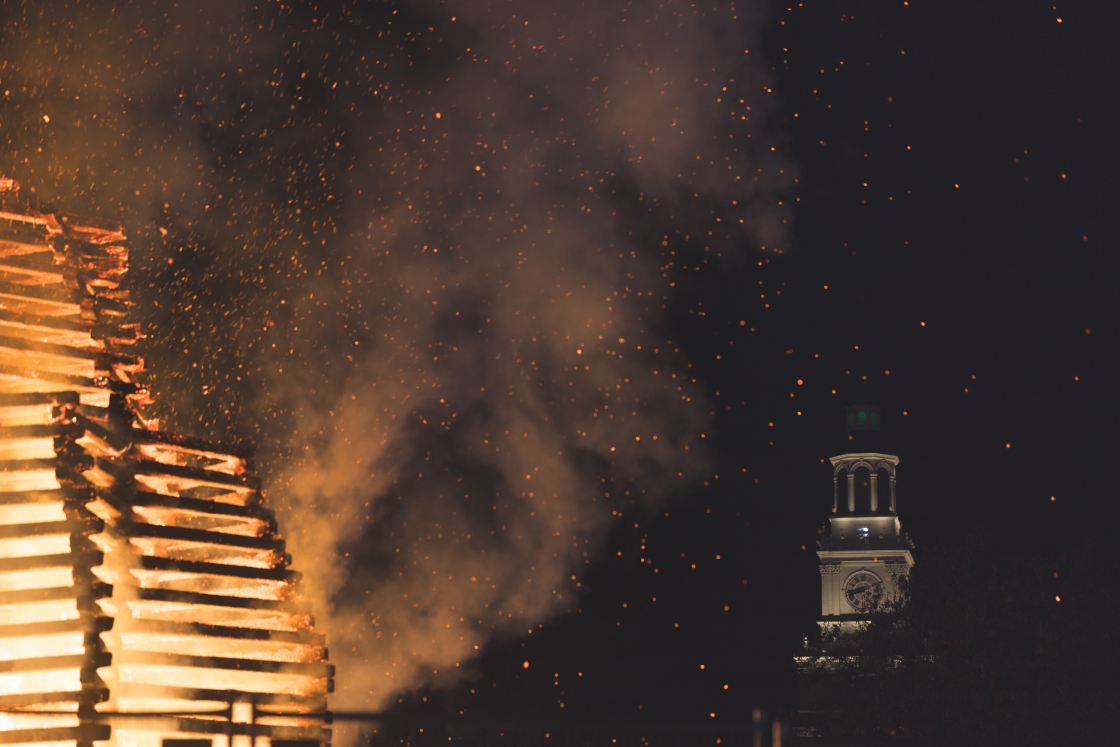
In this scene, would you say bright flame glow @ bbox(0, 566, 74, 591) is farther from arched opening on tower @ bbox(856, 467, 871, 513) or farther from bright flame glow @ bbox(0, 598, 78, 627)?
arched opening on tower @ bbox(856, 467, 871, 513)

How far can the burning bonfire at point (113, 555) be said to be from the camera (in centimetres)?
880

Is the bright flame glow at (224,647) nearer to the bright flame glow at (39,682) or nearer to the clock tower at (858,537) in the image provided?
the bright flame glow at (39,682)

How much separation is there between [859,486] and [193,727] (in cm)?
9892

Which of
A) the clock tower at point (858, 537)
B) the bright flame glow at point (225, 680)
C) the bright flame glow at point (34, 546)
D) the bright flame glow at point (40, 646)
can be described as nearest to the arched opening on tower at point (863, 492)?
the clock tower at point (858, 537)

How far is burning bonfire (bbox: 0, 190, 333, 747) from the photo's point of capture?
8.80m

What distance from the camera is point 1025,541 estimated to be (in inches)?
2157

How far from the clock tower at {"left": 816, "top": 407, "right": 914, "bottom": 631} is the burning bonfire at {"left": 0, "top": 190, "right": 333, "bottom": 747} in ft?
297

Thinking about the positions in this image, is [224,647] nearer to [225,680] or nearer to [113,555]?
[225,680]

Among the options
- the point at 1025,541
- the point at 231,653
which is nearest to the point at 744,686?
the point at 1025,541

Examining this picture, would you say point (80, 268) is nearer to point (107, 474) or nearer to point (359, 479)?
point (107, 474)

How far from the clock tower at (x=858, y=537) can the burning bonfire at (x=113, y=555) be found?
9060 centimetres

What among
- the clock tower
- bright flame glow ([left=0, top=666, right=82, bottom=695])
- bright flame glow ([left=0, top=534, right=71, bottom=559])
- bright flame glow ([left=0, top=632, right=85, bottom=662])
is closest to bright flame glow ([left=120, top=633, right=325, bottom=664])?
bright flame glow ([left=0, top=632, right=85, bottom=662])

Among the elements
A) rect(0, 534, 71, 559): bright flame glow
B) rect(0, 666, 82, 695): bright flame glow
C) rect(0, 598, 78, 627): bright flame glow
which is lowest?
rect(0, 666, 82, 695): bright flame glow

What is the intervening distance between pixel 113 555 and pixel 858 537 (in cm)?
9539
